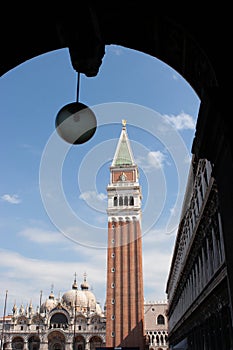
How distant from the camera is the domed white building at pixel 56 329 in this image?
76.2m

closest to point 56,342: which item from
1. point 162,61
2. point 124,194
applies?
point 124,194

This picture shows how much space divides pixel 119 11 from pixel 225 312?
34.2 ft

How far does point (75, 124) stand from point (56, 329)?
3132 inches

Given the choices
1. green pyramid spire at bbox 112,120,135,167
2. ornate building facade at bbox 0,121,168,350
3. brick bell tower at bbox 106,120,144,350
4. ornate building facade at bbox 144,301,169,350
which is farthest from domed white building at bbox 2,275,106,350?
green pyramid spire at bbox 112,120,135,167

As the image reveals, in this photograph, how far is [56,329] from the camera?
7700cm

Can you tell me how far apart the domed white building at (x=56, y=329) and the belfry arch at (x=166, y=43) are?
7444 centimetres

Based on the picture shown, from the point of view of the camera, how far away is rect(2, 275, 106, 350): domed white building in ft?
250

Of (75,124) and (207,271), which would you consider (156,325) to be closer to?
(207,271)

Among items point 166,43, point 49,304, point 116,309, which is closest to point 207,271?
point 166,43

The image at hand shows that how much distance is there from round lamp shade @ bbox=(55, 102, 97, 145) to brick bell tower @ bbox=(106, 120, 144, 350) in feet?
199

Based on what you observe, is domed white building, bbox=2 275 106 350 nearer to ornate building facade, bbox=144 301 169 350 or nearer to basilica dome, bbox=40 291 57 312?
basilica dome, bbox=40 291 57 312

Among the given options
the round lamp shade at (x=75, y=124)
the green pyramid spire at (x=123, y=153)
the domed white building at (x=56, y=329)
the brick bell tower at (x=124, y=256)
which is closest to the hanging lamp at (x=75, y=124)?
the round lamp shade at (x=75, y=124)

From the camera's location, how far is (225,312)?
12.8 metres

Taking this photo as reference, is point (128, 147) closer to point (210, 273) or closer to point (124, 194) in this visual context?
point (124, 194)
